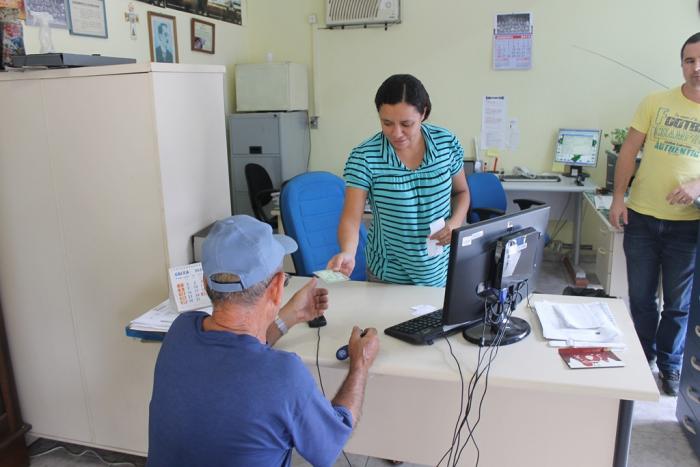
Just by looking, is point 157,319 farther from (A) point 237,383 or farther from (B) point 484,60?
(B) point 484,60

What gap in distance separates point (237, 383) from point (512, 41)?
14.1 ft

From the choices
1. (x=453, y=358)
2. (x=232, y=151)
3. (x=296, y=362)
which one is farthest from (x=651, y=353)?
(x=232, y=151)

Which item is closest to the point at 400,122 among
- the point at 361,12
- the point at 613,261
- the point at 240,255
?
the point at 240,255

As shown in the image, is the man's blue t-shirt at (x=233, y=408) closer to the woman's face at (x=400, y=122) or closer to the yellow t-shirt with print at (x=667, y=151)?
the woman's face at (x=400, y=122)

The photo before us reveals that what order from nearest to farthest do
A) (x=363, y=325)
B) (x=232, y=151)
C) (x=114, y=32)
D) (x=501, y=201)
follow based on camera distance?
(x=363, y=325)
(x=114, y=32)
(x=501, y=201)
(x=232, y=151)

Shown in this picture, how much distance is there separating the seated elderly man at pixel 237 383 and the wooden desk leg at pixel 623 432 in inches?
33.2

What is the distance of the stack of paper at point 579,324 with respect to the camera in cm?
164

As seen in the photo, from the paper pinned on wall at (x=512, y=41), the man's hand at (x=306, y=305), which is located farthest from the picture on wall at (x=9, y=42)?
the paper pinned on wall at (x=512, y=41)

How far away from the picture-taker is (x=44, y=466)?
2.38 meters

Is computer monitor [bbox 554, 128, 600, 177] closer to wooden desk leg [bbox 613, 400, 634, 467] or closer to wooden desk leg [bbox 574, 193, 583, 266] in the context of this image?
wooden desk leg [bbox 574, 193, 583, 266]

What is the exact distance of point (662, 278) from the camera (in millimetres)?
2713

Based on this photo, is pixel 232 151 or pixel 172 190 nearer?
pixel 172 190

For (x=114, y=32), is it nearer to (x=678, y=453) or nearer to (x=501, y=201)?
(x=501, y=201)

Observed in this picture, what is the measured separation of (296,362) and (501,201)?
3196mm
